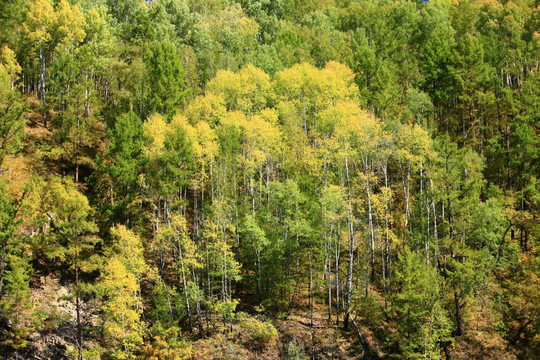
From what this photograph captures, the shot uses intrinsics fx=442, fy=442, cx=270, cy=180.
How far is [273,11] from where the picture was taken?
9044cm

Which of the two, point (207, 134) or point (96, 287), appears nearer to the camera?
point (96, 287)

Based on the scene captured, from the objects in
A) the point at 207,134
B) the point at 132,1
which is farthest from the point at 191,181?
the point at 132,1

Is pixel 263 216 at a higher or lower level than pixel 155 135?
lower

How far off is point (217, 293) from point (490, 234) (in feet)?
74.1

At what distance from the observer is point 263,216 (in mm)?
36312

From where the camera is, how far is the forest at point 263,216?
31969 millimetres

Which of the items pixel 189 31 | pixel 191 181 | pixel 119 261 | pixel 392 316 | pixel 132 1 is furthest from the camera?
pixel 132 1

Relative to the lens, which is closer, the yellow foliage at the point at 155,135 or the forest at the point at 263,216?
the forest at the point at 263,216

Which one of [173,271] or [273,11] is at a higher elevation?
[273,11]

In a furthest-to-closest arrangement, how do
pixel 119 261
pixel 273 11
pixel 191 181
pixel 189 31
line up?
1. pixel 273 11
2. pixel 189 31
3. pixel 191 181
4. pixel 119 261

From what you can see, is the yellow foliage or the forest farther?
the yellow foliage

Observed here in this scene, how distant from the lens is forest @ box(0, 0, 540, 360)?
31969mm

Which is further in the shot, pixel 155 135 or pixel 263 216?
pixel 155 135

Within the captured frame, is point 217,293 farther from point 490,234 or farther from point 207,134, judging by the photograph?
point 490,234
